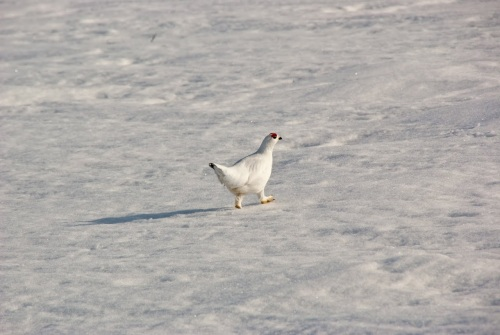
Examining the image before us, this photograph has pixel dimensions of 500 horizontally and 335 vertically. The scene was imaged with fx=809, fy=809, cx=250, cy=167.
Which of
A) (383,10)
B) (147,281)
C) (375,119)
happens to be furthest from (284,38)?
(147,281)

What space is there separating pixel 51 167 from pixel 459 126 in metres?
4.39

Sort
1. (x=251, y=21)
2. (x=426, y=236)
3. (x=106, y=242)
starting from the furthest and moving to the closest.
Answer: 1. (x=251, y=21)
2. (x=106, y=242)
3. (x=426, y=236)

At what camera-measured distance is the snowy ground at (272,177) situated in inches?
175

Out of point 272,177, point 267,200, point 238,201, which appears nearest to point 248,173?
point 238,201

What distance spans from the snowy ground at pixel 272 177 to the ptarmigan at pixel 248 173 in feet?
0.72

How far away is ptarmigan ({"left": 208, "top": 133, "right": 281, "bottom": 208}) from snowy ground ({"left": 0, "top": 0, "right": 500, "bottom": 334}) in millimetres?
219

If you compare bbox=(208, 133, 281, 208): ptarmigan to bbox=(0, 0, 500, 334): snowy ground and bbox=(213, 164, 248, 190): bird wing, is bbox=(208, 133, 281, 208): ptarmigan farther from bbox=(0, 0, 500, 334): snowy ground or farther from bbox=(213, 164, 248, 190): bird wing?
bbox=(0, 0, 500, 334): snowy ground

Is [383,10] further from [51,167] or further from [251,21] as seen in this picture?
[51,167]

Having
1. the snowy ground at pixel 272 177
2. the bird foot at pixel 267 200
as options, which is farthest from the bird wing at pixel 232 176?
the bird foot at pixel 267 200

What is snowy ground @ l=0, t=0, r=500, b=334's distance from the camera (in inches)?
175

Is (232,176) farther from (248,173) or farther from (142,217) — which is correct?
(142,217)

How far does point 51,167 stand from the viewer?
8.54 m

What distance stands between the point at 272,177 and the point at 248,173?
4.69 feet

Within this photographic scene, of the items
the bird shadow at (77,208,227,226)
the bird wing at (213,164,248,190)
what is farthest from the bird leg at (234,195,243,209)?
the bird wing at (213,164,248,190)
